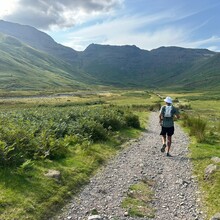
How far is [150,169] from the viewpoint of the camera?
1645 centimetres

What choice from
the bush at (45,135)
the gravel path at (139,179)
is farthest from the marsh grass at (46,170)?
the gravel path at (139,179)

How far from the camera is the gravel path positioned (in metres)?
10.9

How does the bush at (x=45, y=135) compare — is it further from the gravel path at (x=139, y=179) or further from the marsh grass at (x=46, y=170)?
the gravel path at (x=139, y=179)

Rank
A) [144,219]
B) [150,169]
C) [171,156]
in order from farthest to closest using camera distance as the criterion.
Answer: [171,156], [150,169], [144,219]

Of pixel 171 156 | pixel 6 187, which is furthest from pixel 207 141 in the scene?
pixel 6 187

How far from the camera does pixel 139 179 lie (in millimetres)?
14594

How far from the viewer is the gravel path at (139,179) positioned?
10883mm

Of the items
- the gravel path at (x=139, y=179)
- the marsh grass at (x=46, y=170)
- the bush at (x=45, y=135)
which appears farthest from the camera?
the bush at (x=45, y=135)

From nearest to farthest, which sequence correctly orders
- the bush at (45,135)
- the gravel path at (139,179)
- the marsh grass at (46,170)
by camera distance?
the marsh grass at (46,170) → the gravel path at (139,179) → the bush at (45,135)

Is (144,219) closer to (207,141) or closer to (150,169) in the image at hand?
(150,169)

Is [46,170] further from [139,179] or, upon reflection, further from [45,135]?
[139,179]

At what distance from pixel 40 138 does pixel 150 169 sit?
5809 mm

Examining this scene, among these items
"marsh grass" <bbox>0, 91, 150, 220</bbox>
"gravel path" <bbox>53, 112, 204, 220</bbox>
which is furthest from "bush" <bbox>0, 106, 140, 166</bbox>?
"gravel path" <bbox>53, 112, 204, 220</bbox>

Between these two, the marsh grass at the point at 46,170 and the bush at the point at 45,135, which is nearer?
the marsh grass at the point at 46,170
